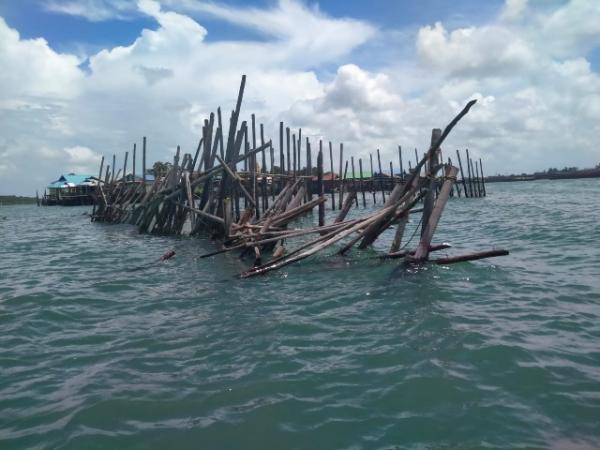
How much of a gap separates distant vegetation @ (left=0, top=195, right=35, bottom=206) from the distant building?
27933 mm

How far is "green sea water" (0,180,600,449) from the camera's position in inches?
157

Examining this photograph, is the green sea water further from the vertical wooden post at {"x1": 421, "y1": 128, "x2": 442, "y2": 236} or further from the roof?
the roof

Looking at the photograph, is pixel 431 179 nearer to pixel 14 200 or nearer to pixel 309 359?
pixel 309 359

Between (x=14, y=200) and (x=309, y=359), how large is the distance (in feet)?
323

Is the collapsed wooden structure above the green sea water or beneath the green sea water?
above

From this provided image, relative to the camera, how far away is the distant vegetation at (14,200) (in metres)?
88.1

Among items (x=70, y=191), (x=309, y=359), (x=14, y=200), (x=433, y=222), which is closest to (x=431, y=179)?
(x=433, y=222)

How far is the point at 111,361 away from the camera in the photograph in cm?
555

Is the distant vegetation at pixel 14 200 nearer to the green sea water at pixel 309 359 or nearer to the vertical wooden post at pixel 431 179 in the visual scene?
the green sea water at pixel 309 359

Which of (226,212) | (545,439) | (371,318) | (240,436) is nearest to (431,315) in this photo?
(371,318)

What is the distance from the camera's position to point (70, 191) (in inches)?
2397

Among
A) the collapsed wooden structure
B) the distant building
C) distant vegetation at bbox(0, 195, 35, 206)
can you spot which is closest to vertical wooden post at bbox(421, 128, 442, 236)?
the collapsed wooden structure

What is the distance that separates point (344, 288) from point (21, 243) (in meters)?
14.3

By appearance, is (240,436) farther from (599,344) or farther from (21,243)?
(21,243)
